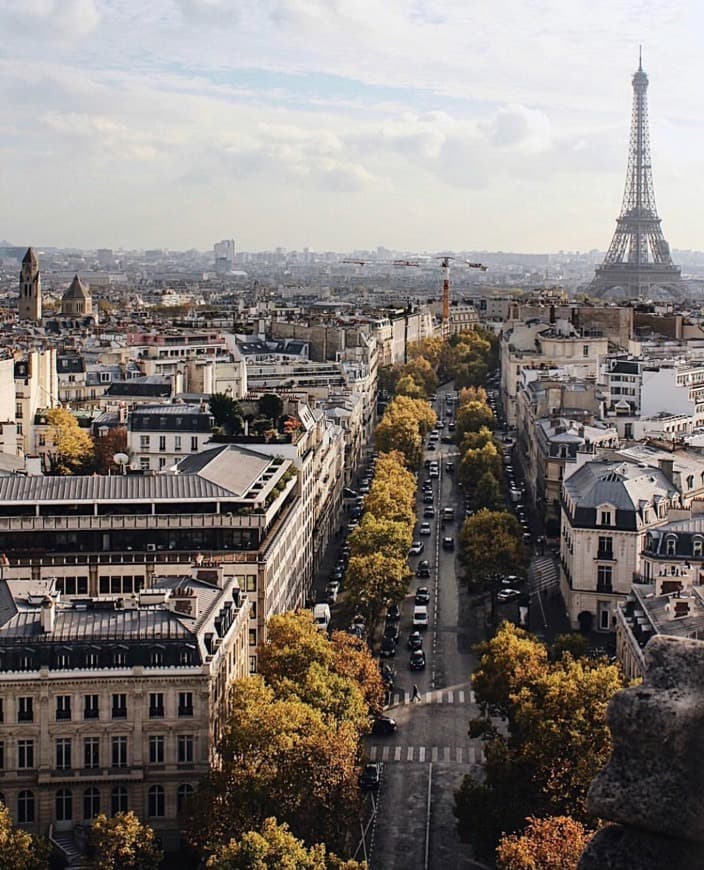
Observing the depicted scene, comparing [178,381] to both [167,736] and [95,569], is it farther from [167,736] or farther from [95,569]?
[167,736]

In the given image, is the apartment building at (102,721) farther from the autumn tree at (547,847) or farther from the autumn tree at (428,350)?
Result: the autumn tree at (428,350)

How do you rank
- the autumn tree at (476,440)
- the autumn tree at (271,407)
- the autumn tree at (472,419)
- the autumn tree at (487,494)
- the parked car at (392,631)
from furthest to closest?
1. the autumn tree at (472,419)
2. the autumn tree at (476,440)
3. the autumn tree at (487,494)
4. the autumn tree at (271,407)
5. the parked car at (392,631)

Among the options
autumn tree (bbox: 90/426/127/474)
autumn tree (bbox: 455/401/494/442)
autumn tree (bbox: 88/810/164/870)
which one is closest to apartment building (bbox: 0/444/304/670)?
autumn tree (bbox: 88/810/164/870)

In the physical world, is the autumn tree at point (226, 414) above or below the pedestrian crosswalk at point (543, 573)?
above

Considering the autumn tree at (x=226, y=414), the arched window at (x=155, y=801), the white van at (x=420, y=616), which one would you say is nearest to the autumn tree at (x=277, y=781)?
the arched window at (x=155, y=801)

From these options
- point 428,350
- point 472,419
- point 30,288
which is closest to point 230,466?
point 472,419

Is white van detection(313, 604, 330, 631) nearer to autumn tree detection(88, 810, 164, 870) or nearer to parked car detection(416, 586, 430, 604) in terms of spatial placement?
parked car detection(416, 586, 430, 604)

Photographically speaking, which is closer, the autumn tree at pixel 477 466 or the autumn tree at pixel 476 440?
the autumn tree at pixel 477 466
